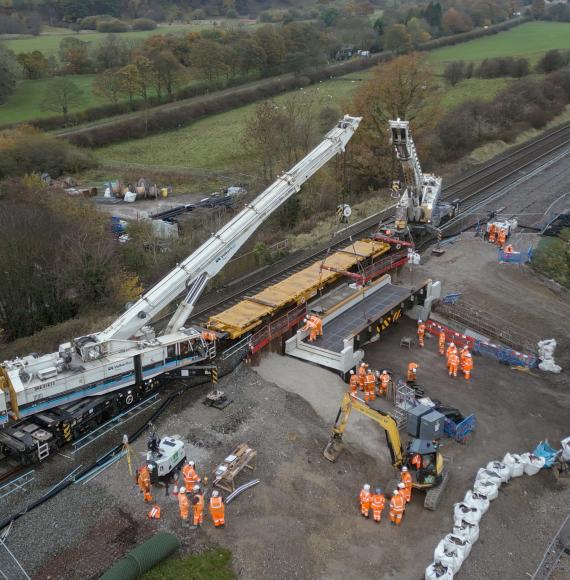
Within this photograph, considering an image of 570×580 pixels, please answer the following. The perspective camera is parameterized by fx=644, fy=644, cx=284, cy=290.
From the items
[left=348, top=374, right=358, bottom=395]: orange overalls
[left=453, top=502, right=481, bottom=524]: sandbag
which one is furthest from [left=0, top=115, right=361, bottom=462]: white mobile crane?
[left=453, top=502, right=481, bottom=524]: sandbag

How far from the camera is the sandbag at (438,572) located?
13.8 meters

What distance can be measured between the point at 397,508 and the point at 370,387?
595 centimetres

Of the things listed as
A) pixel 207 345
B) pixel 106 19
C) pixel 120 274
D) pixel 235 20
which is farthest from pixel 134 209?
pixel 235 20

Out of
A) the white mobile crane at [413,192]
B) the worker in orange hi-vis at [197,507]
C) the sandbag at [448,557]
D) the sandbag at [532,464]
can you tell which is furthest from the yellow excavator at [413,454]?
the white mobile crane at [413,192]

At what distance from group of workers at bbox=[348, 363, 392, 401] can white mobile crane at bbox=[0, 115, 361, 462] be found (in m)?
4.97

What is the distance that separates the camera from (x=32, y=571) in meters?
14.2

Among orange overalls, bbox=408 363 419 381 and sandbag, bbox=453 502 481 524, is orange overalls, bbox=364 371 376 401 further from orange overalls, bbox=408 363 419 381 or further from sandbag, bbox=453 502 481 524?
sandbag, bbox=453 502 481 524

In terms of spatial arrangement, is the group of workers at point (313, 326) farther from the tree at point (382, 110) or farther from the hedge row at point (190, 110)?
the hedge row at point (190, 110)

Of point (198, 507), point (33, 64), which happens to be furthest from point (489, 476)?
point (33, 64)

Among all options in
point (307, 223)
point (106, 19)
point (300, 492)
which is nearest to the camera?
point (300, 492)

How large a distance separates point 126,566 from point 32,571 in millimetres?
2230

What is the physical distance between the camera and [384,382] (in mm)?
21406

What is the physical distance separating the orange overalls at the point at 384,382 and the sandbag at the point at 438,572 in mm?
7834

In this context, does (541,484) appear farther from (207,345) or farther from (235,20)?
(235,20)
